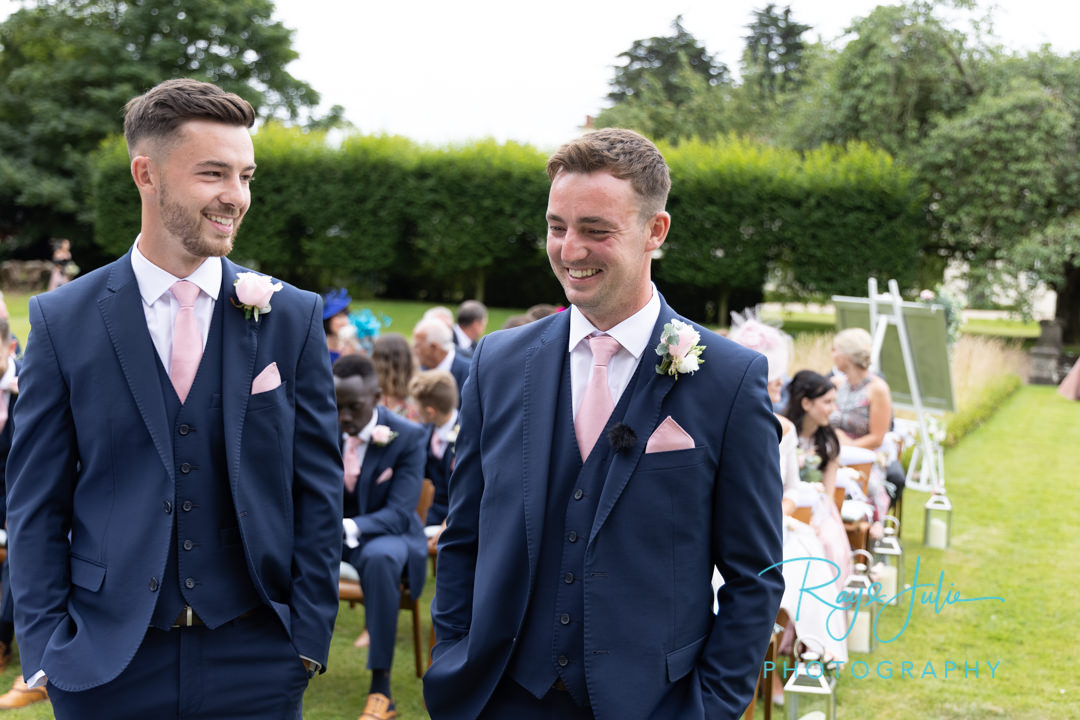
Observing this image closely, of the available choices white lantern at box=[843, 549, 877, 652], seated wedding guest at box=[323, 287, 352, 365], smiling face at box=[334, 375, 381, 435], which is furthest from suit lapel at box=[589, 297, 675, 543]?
seated wedding guest at box=[323, 287, 352, 365]

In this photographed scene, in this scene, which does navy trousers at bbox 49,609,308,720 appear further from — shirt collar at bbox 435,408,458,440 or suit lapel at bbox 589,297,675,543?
shirt collar at bbox 435,408,458,440

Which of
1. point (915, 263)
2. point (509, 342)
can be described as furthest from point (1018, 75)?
point (509, 342)

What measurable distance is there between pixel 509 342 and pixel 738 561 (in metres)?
0.74

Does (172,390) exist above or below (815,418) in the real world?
above

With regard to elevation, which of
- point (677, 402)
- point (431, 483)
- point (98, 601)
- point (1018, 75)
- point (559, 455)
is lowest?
point (431, 483)

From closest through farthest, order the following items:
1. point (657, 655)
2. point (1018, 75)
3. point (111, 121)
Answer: point (657, 655), point (1018, 75), point (111, 121)

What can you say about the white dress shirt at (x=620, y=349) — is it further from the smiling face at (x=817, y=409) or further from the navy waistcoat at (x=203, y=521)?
the smiling face at (x=817, y=409)

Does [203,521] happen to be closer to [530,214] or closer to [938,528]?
[938,528]

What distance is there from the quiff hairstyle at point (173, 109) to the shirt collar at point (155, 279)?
270 millimetres

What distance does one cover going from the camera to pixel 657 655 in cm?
211

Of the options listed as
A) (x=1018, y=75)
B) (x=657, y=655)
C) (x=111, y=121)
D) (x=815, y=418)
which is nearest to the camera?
(x=657, y=655)

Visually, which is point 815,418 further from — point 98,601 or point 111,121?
point 111,121

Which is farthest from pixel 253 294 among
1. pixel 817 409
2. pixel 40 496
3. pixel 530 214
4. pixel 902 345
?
pixel 530 214

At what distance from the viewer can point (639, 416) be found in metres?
2.17
